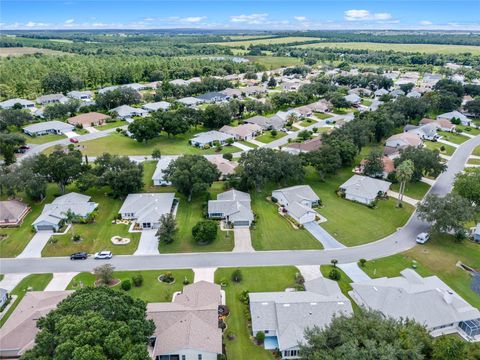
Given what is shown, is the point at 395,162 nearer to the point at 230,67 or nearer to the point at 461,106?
the point at 461,106

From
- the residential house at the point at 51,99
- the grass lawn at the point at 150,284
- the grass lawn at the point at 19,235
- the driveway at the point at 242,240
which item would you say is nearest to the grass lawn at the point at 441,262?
the driveway at the point at 242,240

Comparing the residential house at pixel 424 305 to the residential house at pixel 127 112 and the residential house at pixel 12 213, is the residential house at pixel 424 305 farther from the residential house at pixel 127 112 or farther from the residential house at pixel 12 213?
the residential house at pixel 127 112

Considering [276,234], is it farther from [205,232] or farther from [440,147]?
[440,147]

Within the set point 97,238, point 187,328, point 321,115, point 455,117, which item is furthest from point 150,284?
point 455,117

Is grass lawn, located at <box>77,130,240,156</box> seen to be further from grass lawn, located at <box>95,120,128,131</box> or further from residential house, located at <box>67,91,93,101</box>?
residential house, located at <box>67,91,93,101</box>

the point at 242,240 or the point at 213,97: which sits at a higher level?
the point at 242,240

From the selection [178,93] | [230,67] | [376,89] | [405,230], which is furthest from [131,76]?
[405,230]
